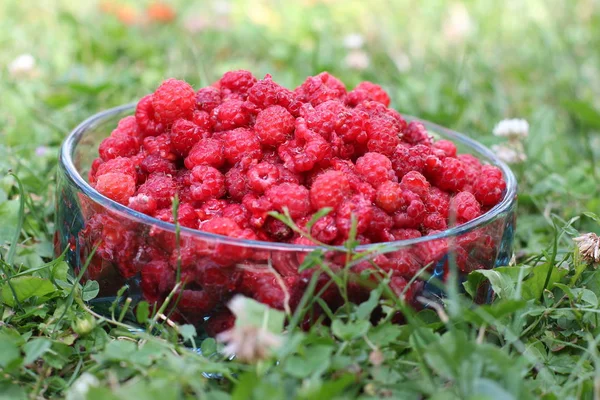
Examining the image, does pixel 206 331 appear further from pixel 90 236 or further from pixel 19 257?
pixel 19 257

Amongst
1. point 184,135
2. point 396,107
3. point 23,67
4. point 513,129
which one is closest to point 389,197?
point 184,135

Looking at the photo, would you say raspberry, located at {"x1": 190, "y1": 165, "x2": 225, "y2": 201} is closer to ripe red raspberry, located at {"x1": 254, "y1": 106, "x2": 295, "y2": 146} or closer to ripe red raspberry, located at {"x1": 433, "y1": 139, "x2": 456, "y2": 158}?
ripe red raspberry, located at {"x1": 254, "y1": 106, "x2": 295, "y2": 146}

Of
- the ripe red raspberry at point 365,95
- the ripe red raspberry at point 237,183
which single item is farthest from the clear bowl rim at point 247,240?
the ripe red raspberry at point 365,95

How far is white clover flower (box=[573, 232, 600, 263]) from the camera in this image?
0.97m

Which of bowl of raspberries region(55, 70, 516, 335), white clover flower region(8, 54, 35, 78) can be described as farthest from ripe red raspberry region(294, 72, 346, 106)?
white clover flower region(8, 54, 35, 78)

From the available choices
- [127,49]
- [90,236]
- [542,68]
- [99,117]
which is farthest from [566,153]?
[127,49]

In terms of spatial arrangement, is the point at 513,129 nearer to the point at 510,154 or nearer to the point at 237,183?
the point at 510,154

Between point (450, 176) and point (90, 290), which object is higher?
point (450, 176)

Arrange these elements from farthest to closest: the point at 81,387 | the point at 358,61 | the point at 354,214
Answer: the point at 358,61
the point at 354,214
the point at 81,387

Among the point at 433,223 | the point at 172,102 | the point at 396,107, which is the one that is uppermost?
the point at 172,102

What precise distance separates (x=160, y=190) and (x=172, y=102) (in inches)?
5.6

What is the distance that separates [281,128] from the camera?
36.7 inches

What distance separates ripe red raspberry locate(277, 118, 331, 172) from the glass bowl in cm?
14

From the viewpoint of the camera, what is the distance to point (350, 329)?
2.57ft
